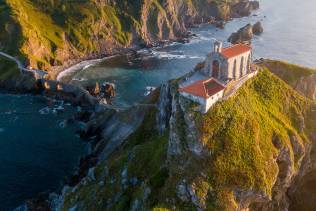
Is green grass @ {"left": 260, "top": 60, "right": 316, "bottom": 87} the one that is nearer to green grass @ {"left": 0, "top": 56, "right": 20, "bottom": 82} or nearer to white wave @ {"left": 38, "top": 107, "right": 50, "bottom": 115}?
white wave @ {"left": 38, "top": 107, "right": 50, "bottom": 115}

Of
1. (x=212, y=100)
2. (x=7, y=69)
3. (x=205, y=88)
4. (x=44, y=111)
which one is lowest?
(x=44, y=111)

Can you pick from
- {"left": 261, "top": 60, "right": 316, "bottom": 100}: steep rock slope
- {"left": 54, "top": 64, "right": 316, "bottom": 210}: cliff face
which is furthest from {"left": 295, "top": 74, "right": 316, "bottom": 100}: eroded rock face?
{"left": 54, "top": 64, "right": 316, "bottom": 210}: cliff face

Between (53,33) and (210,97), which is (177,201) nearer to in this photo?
(210,97)

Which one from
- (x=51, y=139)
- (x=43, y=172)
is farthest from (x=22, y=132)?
(x=43, y=172)

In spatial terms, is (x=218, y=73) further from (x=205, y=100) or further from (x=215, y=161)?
(x=215, y=161)

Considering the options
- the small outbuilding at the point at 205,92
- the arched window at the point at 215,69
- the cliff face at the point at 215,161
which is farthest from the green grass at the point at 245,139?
the arched window at the point at 215,69

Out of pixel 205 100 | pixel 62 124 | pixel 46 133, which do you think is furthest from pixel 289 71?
pixel 46 133
